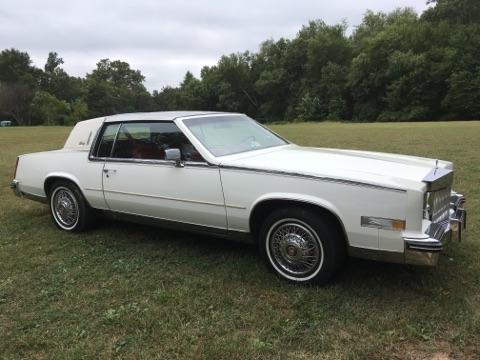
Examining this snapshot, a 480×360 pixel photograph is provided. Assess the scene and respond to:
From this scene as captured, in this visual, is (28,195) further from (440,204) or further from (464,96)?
(464,96)

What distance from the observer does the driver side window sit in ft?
15.6

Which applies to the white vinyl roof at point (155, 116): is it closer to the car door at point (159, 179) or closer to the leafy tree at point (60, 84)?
the car door at point (159, 179)

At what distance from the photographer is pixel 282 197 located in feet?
13.0

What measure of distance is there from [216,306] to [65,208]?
2.98 m

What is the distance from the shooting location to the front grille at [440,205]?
12.4 feet

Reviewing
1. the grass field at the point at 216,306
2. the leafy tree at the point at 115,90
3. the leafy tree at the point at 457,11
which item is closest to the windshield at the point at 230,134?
the grass field at the point at 216,306

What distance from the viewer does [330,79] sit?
74.9m

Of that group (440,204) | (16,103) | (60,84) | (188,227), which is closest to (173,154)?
(188,227)

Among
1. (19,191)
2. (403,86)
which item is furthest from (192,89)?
(19,191)

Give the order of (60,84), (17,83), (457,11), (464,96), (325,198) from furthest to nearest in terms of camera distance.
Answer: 1. (60,84)
2. (17,83)
3. (457,11)
4. (464,96)
5. (325,198)

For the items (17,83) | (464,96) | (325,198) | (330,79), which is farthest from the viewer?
(17,83)

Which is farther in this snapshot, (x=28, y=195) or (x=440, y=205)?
(x=28, y=195)

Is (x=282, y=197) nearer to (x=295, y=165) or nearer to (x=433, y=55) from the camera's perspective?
(x=295, y=165)

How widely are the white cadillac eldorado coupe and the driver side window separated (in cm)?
1
